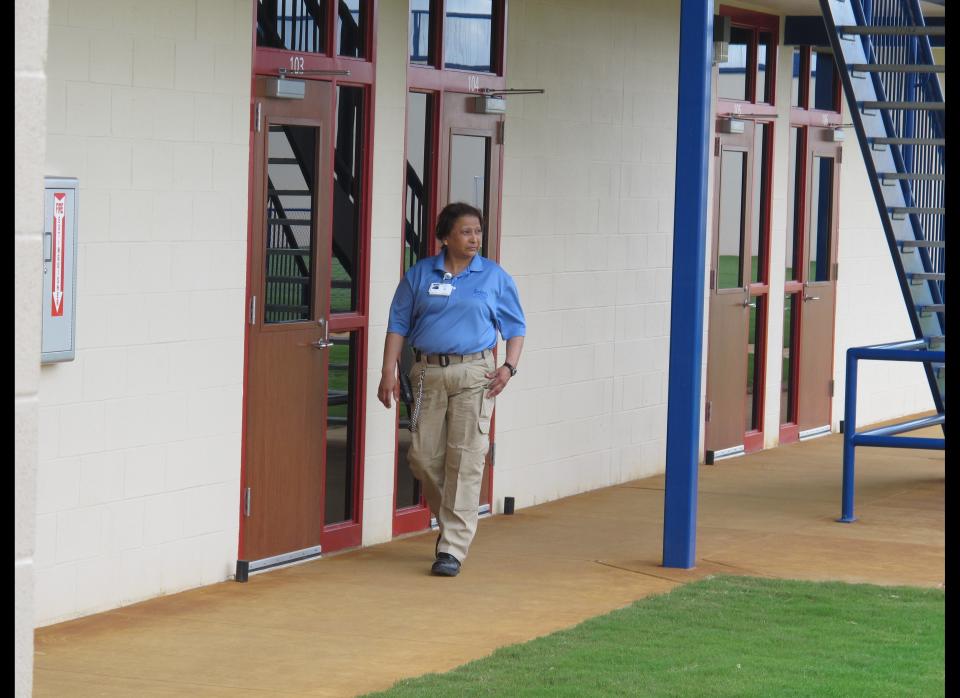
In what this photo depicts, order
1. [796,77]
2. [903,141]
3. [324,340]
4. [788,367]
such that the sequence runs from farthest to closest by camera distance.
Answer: [788,367] → [796,77] → [903,141] → [324,340]

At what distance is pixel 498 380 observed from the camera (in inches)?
302

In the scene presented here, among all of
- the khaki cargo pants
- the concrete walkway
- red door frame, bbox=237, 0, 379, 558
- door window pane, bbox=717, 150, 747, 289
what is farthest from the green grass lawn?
door window pane, bbox=717, 150, 747, 289

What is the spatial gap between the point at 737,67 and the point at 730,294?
1692mm

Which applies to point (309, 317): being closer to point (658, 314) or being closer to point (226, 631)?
point (226, 631)

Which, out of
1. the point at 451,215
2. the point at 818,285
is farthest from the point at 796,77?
the point at 451,215

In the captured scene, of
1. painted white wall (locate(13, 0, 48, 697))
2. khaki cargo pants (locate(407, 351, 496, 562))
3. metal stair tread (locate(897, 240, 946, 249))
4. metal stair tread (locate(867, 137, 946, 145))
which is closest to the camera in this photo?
painted white wall (locate(13, 0, 48, 697))

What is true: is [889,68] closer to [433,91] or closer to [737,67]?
[433,91]

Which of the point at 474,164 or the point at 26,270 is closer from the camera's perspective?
the point at 26,270

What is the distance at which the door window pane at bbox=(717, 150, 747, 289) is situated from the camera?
39.5ft

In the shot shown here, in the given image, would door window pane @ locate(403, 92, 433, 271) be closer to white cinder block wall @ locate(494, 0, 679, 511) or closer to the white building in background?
the white building in background

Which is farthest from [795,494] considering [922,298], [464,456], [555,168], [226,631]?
[226,631]

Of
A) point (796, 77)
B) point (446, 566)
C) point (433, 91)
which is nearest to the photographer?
point (446, 566)

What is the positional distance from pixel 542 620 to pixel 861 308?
8.26 metres

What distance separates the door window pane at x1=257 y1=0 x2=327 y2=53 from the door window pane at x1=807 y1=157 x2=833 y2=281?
6714 millimetres
